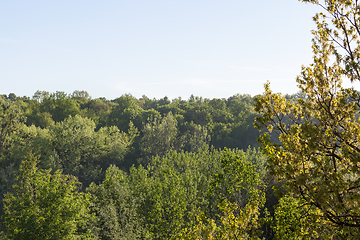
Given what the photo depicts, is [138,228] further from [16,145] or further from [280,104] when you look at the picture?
[16,145]

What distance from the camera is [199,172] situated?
30422 millimetres

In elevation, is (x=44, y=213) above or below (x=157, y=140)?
below

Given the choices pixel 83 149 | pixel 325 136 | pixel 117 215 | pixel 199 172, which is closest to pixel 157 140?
pixel 83 149

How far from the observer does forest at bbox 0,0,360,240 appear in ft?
16.7

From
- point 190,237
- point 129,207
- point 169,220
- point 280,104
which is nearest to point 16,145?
point 129,207

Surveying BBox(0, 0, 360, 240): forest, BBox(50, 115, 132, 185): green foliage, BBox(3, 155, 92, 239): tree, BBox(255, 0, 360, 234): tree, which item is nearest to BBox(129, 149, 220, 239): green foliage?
BBox(0, 0, 360, 240): forest

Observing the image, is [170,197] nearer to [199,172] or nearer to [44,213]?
[44,213]

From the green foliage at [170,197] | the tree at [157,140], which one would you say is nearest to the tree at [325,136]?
the green foliage at [170,197]

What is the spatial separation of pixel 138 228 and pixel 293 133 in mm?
15573

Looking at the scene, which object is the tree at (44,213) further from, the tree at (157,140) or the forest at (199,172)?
the tree at (157,140)

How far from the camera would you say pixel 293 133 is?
533cm

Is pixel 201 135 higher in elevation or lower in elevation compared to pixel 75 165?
higher

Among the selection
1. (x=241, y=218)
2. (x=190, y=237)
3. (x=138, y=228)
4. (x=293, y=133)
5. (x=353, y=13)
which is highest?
(x=353, y=13)

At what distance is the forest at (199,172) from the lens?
5.09 metres
